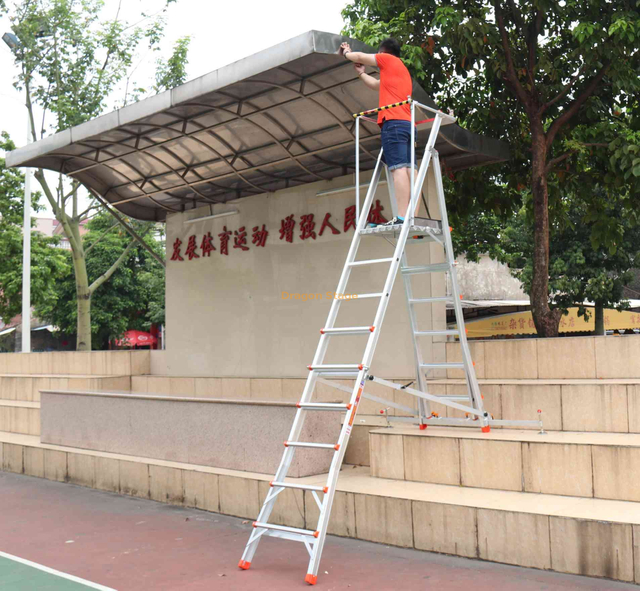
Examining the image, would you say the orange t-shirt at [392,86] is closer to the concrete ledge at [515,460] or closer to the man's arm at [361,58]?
the man's arm at [361,58]

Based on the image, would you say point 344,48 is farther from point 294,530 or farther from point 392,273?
point 294,530

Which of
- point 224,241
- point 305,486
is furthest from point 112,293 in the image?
point 305,486

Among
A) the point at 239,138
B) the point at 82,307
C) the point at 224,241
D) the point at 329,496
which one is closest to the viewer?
the point at 329,496

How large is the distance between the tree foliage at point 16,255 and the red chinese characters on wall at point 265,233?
11.6 metres

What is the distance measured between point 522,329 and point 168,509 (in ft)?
60.4

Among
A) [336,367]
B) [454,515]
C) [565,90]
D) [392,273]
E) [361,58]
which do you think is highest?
[565,90]

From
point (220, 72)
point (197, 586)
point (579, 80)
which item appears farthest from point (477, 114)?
point (197, 586)

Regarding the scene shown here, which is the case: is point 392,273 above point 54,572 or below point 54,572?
above

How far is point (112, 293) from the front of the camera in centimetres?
3766

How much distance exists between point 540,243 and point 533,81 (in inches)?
88.5

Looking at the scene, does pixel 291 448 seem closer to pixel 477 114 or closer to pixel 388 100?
pixel 388 100

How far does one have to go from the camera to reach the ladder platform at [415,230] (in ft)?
20.4

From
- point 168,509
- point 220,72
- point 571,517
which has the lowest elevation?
point 168,509

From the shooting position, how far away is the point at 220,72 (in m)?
8.49
